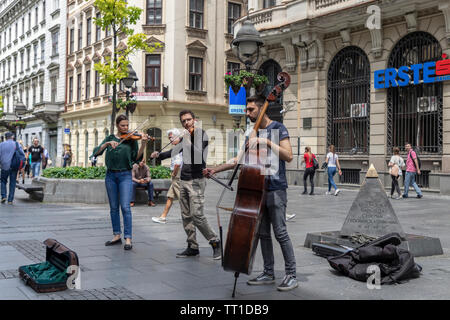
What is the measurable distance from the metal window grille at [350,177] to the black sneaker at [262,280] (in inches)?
619

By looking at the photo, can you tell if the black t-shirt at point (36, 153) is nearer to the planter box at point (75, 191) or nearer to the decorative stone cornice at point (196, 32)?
the planter box at point (75, 191)

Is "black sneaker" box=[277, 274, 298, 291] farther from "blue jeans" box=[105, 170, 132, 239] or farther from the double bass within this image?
"blue jeans" box=[105, 170, 132, 239]

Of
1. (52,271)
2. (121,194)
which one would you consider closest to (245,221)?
(52,271)

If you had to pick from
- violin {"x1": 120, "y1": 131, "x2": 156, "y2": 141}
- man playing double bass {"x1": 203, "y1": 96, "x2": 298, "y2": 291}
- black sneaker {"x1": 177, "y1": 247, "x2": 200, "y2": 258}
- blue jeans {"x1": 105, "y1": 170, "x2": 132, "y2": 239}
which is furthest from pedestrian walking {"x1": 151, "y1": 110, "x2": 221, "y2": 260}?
man playing double bass {"x1": 203, "y1": 96, "x2": 298, "y2": 291}

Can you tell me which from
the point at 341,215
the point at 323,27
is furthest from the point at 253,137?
the point at 323,27

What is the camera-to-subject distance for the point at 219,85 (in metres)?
33.0

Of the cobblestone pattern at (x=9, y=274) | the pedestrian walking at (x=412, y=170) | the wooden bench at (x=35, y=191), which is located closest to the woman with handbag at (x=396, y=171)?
the pedestrian walking at (x=412, y=170)

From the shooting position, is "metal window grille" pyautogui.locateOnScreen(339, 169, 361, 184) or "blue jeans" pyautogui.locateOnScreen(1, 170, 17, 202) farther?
"metal window grille" pyautogui.locateOnScreen(339, 169, 361, 184)

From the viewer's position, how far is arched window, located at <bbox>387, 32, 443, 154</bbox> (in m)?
17.5

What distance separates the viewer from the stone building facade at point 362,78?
1744 cm

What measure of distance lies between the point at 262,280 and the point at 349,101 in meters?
16.6

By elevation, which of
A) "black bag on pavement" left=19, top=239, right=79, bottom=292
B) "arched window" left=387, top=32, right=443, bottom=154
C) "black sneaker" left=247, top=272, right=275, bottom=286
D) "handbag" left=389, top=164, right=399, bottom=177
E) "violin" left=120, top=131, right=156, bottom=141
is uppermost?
"arched window" left=387, top=32, right=443, bottom=154

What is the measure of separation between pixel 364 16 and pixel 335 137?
5.04 meters

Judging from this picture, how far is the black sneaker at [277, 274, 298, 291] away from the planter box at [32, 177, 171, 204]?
8760mm
